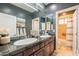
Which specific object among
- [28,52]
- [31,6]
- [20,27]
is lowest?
[28,52]

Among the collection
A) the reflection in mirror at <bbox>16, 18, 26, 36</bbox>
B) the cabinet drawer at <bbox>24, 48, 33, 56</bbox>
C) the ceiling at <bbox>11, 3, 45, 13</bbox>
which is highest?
the ceiling at <bbox>11, 3, 45, 13</bbox>

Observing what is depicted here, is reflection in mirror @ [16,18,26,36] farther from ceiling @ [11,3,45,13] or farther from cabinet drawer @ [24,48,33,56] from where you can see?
Answer: cabinet drawer @ [24,48,33,56]

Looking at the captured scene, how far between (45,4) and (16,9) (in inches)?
20.8

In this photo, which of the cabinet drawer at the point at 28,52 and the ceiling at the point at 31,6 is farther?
the ceiling at the point at 31,6

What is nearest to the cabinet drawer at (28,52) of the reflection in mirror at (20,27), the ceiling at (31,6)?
→ the reflection in mirror at (20,27)

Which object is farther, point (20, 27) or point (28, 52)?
point (20, 27)

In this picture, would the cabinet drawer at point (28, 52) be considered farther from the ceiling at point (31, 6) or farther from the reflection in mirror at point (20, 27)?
the ceiling at point (31, 6)

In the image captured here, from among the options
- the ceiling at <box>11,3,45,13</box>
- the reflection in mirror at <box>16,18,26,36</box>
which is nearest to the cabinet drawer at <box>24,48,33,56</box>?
the reflection in mirror at <box>16,18,26,36</box>

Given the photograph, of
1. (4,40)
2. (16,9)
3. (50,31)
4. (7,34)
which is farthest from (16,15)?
(50,31)

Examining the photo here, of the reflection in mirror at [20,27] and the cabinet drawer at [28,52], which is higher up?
the reflection in mirror at [20,27]

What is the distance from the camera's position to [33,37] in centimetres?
153

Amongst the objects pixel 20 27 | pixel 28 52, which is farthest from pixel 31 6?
pixel 28 52

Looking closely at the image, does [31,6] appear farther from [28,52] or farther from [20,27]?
[28,52]

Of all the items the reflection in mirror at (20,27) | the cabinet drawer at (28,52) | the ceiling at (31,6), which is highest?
the ceiling at (31,6)
